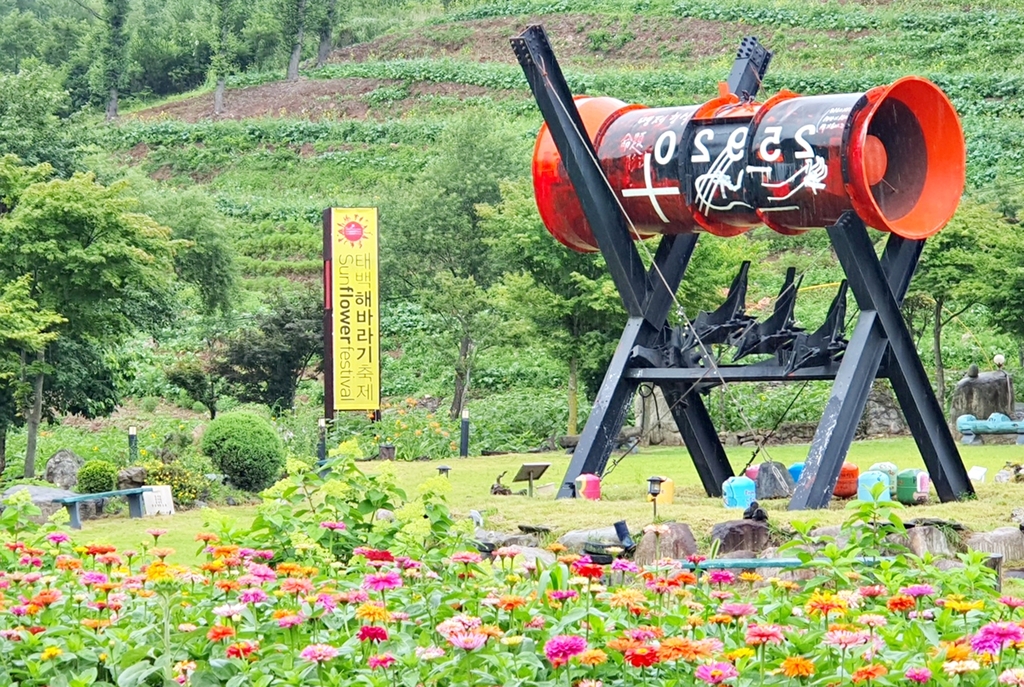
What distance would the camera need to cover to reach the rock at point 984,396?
24438mm

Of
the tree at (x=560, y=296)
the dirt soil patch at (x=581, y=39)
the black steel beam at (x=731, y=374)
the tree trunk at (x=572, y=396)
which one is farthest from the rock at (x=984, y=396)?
the dirt soil patch at (x=581, y=39)

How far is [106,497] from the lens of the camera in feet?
54.5

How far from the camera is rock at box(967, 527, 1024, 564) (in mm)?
10930

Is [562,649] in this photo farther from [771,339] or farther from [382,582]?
[771,339]

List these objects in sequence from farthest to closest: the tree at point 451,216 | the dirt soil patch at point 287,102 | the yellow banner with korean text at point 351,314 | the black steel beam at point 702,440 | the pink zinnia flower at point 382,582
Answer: the dirt soil patch at point 287,102 → the tree at point 451,216 → the yellow banner with korean text at point 351,314 → the black steel beam at point 702,440 → the pink zinnia flower at point 382,582

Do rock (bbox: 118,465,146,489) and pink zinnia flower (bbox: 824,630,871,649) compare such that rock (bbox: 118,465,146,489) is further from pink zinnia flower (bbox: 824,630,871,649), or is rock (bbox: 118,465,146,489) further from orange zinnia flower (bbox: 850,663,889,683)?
orange zinnia flower (bbox: 850,663,889,683)

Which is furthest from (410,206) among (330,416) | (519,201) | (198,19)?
(198,19)

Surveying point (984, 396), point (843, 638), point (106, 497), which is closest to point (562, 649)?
point (843, 638)

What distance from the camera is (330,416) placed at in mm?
24516

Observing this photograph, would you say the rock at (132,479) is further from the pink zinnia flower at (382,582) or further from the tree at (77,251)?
the pink zinnia flower at (382,582)

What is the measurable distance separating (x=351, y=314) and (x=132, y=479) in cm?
698

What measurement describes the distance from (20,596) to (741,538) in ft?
20.8

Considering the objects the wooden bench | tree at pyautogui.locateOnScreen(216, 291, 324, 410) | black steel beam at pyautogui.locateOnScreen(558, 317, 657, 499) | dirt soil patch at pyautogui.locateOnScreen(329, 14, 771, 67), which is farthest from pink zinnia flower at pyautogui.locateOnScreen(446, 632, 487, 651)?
dirt soil patch at pyautogui.locateOnScreen(329, 14, 771, 67)

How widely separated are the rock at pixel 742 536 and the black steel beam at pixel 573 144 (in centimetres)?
380
